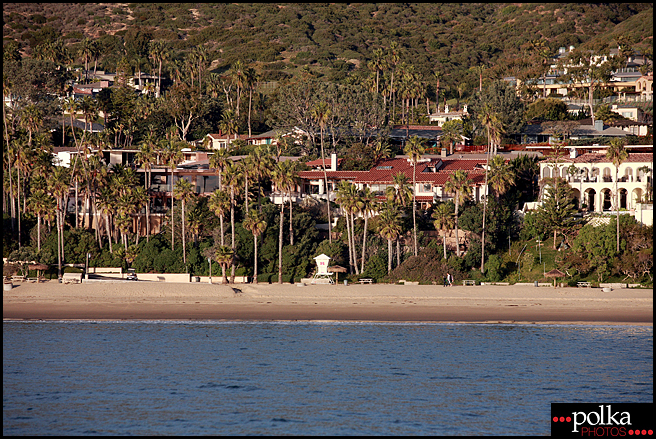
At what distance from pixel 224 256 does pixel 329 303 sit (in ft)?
35.7

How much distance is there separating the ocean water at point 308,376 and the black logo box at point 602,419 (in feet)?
2.69

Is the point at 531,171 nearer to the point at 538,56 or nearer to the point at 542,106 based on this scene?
the point at 542,106

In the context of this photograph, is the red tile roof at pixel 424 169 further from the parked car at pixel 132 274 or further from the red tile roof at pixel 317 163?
the parked car at pixel 132 274

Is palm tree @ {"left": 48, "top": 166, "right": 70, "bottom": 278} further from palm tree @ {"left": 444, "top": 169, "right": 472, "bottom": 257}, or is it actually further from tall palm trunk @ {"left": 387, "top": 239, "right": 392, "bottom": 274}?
palm tree @ {"left": 444, "top": 169, "right": 472, "bottom": 257}

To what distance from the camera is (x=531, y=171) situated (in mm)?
67500

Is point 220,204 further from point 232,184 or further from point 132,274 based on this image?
point 132,274

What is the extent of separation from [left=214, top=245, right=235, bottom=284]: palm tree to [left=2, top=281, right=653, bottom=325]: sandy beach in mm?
2703

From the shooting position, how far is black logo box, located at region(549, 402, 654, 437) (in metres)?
24.9

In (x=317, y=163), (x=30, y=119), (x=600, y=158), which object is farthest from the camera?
(x=317, y=163)

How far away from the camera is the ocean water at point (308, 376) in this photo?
2688 centimetres

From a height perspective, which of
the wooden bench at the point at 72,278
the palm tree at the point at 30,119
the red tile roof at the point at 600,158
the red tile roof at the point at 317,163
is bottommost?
the wooden bench at the point at 72,278

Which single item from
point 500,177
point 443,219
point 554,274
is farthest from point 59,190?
point 554,274

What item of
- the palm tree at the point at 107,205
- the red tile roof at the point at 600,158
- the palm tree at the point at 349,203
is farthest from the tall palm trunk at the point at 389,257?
the red tile roof at the point at 600,158

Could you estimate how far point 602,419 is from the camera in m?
26.2
